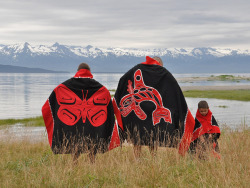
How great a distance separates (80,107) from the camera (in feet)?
23.3

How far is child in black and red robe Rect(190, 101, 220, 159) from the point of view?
7.06 meters

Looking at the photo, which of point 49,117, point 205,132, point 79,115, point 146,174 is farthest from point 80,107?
point 205,132

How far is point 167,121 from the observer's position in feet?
23.5

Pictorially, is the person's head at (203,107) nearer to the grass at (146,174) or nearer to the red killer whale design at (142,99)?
the red killer whale design at (142,99)

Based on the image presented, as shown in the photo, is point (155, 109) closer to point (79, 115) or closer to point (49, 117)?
point (79, 115)

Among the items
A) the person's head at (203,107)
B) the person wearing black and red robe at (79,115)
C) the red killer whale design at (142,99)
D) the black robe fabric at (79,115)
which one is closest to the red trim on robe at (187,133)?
the person's head at (203,107)

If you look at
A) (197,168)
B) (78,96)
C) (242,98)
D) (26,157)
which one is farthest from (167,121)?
(242,98)

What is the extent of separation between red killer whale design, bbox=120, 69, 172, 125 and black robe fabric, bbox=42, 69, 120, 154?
495mm

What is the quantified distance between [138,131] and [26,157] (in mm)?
3205

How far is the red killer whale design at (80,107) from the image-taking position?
23.3 feet

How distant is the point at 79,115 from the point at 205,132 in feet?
8.49

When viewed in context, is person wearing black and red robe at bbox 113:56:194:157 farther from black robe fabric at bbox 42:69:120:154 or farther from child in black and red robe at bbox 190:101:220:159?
black robe fabric at bbox 42:69:120:154

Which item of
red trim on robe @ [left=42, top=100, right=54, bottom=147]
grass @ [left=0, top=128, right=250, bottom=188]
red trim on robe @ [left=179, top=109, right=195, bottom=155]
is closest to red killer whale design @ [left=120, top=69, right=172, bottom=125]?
red trim on robe @ [left=179, top=109, right=195, bottom=155]

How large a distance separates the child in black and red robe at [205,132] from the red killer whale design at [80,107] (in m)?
1.93
